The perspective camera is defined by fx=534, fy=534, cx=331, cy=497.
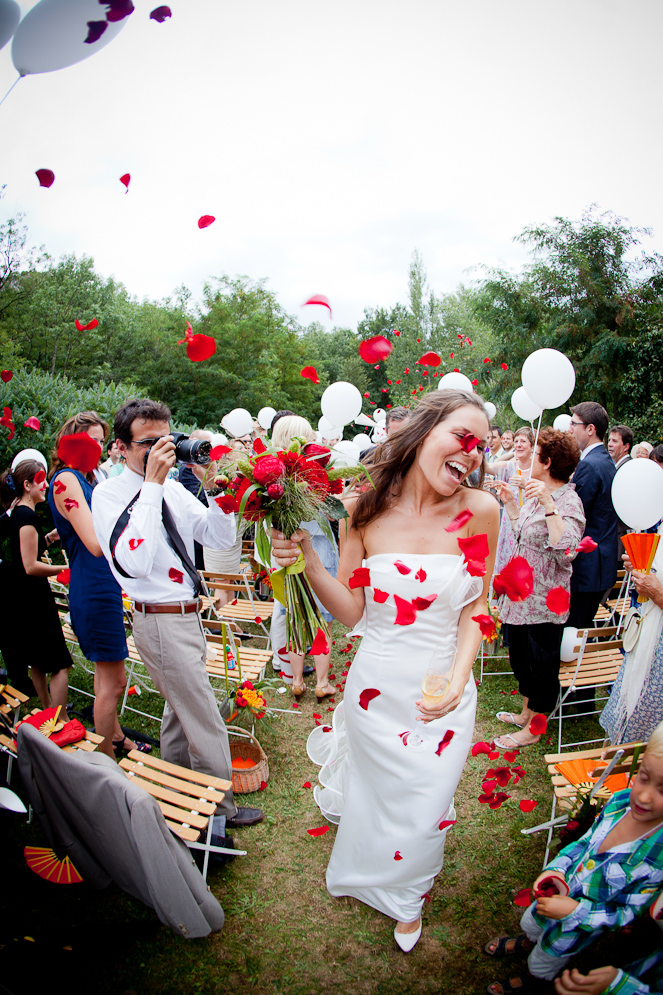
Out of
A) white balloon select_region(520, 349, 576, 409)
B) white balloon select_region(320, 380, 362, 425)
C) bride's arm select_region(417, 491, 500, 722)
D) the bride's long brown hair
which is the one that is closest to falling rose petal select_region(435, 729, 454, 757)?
bride's arm select_region(417, 491, 500, 722)

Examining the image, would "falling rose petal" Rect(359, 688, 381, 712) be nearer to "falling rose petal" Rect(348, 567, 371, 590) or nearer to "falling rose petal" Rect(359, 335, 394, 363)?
"falling rose petal" Rect(348, 567, 371, 590)

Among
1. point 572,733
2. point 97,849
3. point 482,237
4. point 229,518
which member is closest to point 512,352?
point 482,237

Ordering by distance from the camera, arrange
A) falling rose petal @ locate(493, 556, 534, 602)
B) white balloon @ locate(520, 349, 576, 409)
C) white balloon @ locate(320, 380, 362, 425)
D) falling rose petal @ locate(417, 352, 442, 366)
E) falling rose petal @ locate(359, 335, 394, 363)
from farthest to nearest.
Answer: white balloon @ locate(320, 380, 362, 425) → falling rose petal @ locate(417, 352, 442, 366) → white balloon @ locate(520, 349, 576, 409) → falling rose petal @ locate(359, 335, 394, 363) → falling rose petal @ locate(493, 556, 534, 602)

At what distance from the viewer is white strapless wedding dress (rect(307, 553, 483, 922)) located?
93.6 inches

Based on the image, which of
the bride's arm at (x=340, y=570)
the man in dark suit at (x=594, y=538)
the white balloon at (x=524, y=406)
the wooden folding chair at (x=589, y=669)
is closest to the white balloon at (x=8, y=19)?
the bride's arm at (x=340, y=570)

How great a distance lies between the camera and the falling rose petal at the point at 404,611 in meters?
2.39

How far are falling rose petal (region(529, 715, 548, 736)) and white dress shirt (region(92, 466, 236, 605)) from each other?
8.69 feet

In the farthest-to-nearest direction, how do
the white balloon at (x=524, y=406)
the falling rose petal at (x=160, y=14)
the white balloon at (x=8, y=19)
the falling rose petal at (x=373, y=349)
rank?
1. the white balloon at (x=524, y=406)
2. the falling rose petal at (x=373, y=349)
3. the falling rose petal at (x=160, y=14)
4. the white balloon at (x=8, y=19)

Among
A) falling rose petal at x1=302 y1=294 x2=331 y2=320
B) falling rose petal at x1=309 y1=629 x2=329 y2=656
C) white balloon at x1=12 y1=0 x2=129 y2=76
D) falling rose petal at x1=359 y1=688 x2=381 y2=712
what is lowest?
falling rose petal at x1=359 y1=688 x2=381 y2=712

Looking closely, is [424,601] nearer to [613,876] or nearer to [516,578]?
[516,578]

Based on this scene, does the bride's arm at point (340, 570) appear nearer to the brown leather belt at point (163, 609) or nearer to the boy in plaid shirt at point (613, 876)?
the brown leather belt at point (163, 609)

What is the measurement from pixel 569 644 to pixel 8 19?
14.4 ft

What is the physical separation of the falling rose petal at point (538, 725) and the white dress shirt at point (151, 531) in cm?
265

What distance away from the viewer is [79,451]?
334 cm
